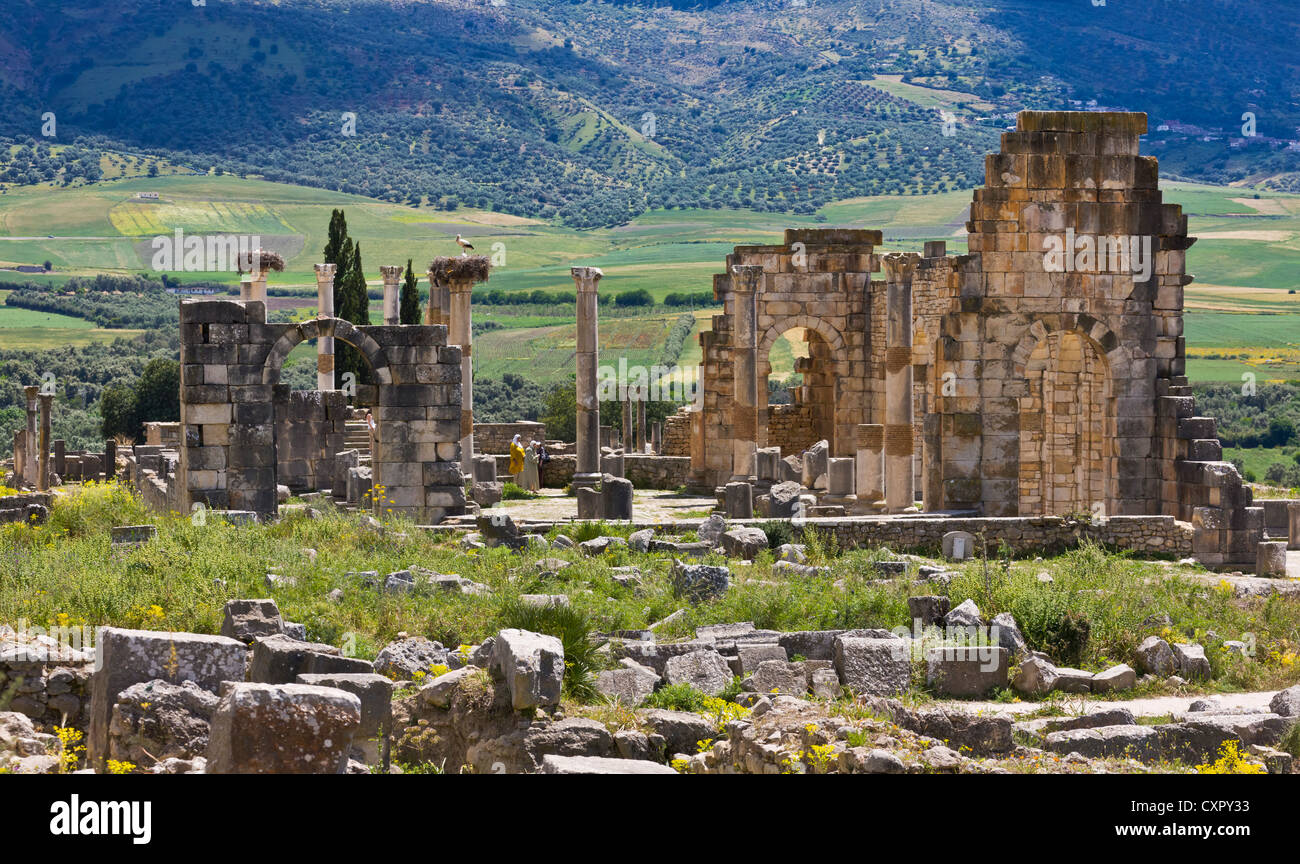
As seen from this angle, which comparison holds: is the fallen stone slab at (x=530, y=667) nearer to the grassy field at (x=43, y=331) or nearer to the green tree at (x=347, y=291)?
the green tree at (x=347, y=291)

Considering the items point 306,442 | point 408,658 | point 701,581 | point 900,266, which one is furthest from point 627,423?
point 408,658

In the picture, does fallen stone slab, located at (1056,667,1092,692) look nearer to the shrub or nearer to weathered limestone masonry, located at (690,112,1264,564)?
weathered limestone masonry, located at (690,112,1264,564)

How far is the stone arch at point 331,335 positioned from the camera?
22922 mm

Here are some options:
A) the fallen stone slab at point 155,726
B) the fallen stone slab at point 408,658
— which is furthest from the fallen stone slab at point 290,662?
the fallen stone slab at point 408,658

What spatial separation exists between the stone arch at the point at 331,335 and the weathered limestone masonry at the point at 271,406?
1 centimetres

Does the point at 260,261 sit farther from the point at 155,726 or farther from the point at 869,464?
the point at 155,726

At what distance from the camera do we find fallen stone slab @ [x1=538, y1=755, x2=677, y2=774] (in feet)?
31.4

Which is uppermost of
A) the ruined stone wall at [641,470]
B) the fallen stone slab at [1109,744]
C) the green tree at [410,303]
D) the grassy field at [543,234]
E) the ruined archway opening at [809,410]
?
the grassy field at [543,234]

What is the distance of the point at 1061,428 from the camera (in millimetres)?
28219

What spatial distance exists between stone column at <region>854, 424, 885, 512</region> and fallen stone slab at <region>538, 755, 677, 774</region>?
1918 centimetres

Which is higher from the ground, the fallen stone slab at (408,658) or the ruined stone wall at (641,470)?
the ruined stone wall at (641,470)

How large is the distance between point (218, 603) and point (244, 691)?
5.57 m

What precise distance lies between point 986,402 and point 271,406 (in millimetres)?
10729
